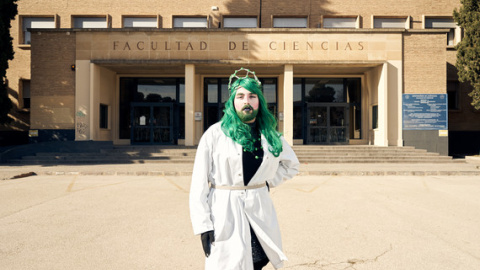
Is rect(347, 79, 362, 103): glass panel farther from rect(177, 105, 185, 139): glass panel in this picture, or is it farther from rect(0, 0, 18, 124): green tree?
rect(0, 0, 18, 124): green tree

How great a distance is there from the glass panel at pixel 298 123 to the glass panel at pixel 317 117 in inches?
25.5

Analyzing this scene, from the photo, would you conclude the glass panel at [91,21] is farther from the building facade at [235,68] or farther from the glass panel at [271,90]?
the glass panel at [271,90]

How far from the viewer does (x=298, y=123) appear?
69.9ft

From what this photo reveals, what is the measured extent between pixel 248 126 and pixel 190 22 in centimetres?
2149

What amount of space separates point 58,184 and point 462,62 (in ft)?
65.3

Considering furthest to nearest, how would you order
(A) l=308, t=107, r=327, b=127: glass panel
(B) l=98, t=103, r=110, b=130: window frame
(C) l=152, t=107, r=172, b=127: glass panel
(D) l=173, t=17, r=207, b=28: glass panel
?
(D) l=173, t=17, r=207, b=28: glass panel < (A) l=308, t=107, r=327, b=127: glass panel < (C) l=152, t=107, r=172, b=127: glass panel < (B) l=98, t=103, r=110, b=130: window frame

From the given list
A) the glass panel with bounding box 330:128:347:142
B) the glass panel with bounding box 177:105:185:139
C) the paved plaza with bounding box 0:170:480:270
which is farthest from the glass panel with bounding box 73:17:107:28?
the glass panel with bounding box 330:128:347:142

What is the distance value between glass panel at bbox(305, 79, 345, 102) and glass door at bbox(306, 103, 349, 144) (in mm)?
525

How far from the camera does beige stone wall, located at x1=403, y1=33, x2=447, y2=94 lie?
722 inches

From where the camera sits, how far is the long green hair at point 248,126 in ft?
7.47

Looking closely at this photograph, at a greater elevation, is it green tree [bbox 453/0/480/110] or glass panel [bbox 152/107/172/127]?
green tree [bbox 453/0/480/110]

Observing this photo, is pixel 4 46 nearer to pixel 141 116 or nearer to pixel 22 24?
pixel 22 24

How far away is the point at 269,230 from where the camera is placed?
2.27 metres

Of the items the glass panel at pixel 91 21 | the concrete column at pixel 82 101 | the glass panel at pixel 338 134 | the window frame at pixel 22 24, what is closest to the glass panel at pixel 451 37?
the glass panel at pixel 338 134
